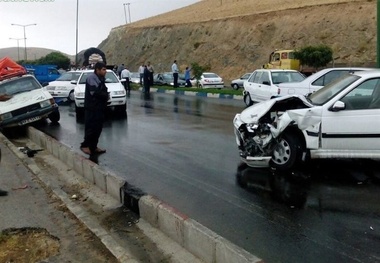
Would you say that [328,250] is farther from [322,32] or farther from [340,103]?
[322,32]

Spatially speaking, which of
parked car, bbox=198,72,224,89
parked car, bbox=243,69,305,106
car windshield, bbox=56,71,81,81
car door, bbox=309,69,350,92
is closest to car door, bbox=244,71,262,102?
parked car, bbox=243,69,305,106

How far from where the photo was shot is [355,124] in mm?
6613

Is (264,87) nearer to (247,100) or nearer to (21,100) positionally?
(247,100)

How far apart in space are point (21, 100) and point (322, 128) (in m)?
9.18

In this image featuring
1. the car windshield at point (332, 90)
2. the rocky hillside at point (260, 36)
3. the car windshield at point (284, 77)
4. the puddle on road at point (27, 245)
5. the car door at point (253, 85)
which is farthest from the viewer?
the rocky hillside at point (260, 36)

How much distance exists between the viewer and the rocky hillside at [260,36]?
43.1m

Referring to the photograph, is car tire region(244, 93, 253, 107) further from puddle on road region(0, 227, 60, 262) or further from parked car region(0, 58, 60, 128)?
puddle on road region(0, 227, 60, 262)

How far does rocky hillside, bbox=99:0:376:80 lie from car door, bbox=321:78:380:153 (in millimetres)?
32129

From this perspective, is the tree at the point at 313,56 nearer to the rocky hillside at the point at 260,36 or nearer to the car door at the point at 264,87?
the rocky hillside at the point at 260,36

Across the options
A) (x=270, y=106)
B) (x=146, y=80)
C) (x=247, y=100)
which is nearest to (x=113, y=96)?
(x=247, y=100)


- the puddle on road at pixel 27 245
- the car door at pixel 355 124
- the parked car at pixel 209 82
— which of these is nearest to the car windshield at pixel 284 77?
the car door at pixel 355 124

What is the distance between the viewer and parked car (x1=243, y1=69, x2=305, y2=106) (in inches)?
640

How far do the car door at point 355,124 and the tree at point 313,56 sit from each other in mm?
27159

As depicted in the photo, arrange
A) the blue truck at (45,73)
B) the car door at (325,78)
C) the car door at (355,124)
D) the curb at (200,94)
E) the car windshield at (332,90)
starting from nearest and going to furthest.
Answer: the car door at (355,124)
the car windshield at (332,90)
the car door at (325,78)
the curb at (200,94)
the blue truck at (45,73)
